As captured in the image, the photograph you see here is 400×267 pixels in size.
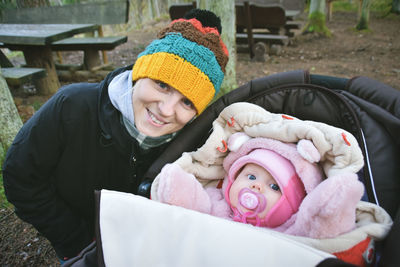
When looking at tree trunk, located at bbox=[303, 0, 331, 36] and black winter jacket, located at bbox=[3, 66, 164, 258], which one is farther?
tree trunk, located at bbox=[303, 0, 331, 36]

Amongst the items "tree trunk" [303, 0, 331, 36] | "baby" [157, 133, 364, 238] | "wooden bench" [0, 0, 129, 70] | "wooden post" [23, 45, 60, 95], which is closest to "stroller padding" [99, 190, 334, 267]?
"baby" [157, 133, 364, 238]

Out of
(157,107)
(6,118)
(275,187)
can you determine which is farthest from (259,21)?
(275,187)

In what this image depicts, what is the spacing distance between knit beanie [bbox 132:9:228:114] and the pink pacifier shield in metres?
0.49

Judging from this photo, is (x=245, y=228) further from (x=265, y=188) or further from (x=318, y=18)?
(x=318, y=18)

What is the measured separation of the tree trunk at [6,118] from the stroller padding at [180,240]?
6.26 feet

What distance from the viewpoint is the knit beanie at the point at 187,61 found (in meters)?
1.29

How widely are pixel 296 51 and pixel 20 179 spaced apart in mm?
6954

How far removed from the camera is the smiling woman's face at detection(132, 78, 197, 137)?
132cm

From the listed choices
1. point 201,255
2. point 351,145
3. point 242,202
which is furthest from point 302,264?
point 351,145

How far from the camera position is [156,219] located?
3.20ft

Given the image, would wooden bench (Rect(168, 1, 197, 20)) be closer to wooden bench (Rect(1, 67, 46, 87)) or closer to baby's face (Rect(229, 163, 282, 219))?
wooden bench (Rect(1, 67, 46, 87))

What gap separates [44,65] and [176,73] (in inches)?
157

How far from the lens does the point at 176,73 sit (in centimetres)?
129

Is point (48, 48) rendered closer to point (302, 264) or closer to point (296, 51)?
point (302, 264)
